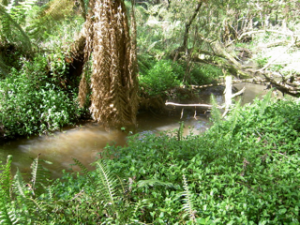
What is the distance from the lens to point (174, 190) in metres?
2.25

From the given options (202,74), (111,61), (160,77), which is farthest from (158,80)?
(111,61)

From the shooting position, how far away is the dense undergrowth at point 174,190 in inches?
73.9

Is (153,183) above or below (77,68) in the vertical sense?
below

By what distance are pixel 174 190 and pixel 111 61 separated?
9.33 feet

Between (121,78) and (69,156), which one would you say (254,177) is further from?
(69,156)

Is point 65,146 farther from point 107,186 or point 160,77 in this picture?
point 160,77

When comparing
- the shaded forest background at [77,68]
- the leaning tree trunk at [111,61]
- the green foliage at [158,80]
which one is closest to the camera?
the leaning tree trunk at [111,61]

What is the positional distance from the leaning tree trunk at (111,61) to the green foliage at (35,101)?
4.55ft

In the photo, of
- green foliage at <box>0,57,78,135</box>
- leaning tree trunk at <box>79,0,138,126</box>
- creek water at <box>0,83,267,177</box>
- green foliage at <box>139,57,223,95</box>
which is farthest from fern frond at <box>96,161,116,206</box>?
green foliage at <box>139,57,223,95</box>

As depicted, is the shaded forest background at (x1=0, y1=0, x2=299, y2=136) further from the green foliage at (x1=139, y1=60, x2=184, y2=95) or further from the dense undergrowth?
the dense undergrowth

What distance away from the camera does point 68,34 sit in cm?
617

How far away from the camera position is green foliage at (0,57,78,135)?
5148mm

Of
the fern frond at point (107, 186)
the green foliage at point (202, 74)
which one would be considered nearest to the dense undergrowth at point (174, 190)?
the fern frond at point (107, 186)

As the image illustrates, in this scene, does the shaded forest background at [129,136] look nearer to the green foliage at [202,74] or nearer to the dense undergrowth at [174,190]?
the dense undergrowth at [174,190]
